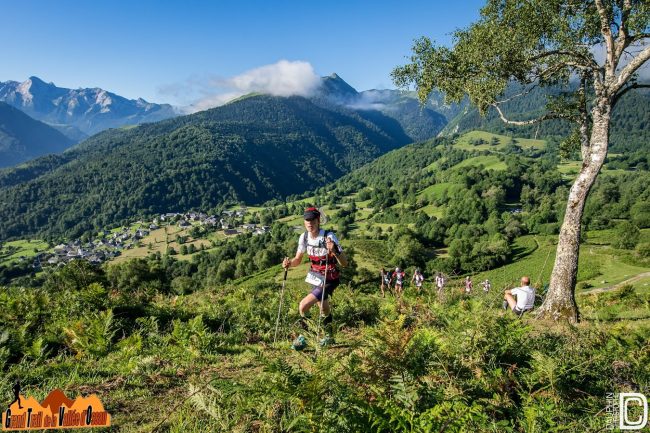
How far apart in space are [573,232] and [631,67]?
451cm

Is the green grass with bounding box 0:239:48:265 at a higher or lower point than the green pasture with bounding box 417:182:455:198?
lower

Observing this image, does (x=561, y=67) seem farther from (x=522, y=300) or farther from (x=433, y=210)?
(x=433, y=210)

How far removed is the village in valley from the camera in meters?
146

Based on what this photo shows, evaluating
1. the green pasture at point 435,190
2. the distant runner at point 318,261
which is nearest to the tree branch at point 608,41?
the distant runner at point 318,261

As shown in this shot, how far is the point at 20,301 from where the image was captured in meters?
9.72

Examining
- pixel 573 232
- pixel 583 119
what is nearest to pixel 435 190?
pixel 583 119

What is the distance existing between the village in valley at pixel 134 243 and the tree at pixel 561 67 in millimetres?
138375

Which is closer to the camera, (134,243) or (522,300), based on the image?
(522,300)

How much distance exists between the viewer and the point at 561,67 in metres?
11.6

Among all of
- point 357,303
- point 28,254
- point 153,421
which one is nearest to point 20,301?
point 153,421

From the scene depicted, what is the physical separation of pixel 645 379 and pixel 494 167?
203m

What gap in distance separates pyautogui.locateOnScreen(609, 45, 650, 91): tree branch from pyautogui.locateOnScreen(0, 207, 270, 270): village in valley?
143 metres

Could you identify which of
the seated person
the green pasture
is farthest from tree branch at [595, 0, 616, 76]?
the green pasture

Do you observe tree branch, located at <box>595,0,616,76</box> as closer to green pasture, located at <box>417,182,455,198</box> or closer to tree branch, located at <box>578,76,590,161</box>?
tree branch, located at <box>578,76,590,161</box>
